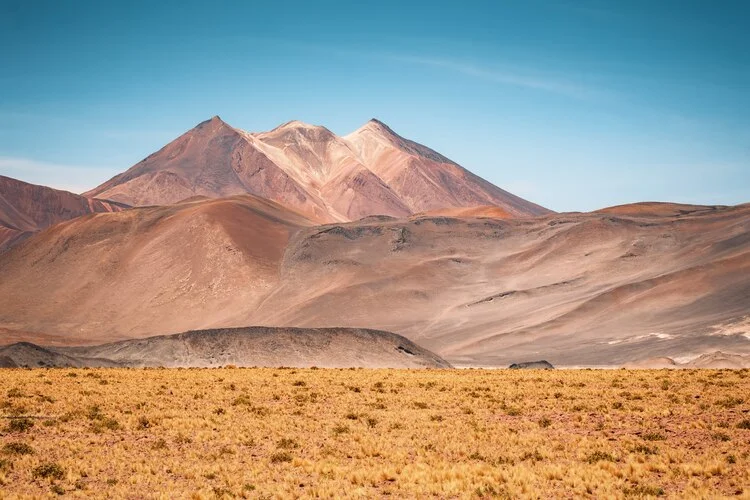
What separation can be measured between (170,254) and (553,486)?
17911 centimetres

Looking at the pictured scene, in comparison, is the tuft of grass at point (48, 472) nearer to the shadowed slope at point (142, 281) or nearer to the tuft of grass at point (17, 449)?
the tuft of grass at point (17, 449)

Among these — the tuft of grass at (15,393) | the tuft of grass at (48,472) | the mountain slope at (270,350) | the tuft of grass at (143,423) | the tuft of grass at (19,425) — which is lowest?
the mountain slope at (270,350)

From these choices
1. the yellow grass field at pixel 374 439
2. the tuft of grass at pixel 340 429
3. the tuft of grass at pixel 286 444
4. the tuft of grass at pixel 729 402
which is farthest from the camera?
the tuft of grass at pixel 729 402

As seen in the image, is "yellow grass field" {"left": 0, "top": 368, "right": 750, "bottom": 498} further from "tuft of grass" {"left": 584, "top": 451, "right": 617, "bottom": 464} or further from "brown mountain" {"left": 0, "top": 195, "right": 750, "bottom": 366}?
"brown mountain" {"left": 0, "top": 195, "right": 750, "bottom": 366}

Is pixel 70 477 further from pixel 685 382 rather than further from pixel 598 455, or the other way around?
pixel 685 382

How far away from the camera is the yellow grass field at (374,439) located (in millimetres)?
17609

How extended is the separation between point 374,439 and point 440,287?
5575 inches

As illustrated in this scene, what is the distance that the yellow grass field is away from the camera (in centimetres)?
1761

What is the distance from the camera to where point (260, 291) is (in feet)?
554

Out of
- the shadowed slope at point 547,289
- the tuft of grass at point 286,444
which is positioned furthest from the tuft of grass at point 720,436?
the shadowed slope at point 547,289

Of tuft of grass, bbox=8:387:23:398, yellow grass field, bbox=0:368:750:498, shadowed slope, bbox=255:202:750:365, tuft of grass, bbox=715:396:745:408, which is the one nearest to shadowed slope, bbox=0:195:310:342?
shadowed slope, bbox=255:202:750:365

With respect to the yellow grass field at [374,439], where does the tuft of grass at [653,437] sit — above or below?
above

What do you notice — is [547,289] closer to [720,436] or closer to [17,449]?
[720,436]

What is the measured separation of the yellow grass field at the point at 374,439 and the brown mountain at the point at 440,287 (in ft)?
219
